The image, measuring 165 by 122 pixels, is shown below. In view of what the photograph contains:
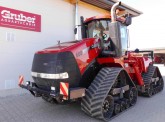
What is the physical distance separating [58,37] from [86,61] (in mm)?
4435

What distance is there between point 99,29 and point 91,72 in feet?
4.73

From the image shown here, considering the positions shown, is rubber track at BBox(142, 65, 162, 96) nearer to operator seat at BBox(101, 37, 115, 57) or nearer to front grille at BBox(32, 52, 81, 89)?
operator seat at BBox(101, 37, 115, 57)

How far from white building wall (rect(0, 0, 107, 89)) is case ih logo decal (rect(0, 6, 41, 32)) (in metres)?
0.14

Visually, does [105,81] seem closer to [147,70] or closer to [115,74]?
[115,74]

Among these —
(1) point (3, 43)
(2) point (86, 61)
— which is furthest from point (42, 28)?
(2) point (86, 61)

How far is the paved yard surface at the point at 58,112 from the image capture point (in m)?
4.53

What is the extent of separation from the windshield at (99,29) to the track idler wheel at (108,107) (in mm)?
1744

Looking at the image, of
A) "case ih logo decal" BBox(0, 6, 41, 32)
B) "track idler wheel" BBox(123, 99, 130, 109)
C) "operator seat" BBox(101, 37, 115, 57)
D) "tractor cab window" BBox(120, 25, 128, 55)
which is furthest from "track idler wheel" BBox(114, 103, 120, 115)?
"case ih logo decal" BBox(0, 6, 41, 32)

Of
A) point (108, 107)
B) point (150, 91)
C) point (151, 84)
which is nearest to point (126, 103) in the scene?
point (108, 107)

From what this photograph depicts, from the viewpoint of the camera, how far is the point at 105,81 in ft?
14.8

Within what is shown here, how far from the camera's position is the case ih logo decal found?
689cm

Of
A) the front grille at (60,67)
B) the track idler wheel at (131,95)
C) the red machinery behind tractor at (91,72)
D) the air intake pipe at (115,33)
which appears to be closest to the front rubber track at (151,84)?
the red machinery behind tractor at (91,72)

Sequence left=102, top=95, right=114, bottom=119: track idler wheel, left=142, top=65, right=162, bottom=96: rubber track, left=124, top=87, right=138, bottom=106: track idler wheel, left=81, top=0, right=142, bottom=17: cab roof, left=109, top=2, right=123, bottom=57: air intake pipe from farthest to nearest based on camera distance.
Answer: left=81, top=0, right=142, bottom=17: cab roof < left=142, top=65, right=162, bottom=96: rubber track < left=124, top=87, right=138, bottom=106: track idler wheel < left=109, top=2, right=123, bottom=57: air intake pipe < left=102, top=95, right=114, bottom=119: track idler wheel

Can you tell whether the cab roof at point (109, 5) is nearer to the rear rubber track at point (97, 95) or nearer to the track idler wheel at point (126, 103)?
the track idler wheel at point (126, 103)
